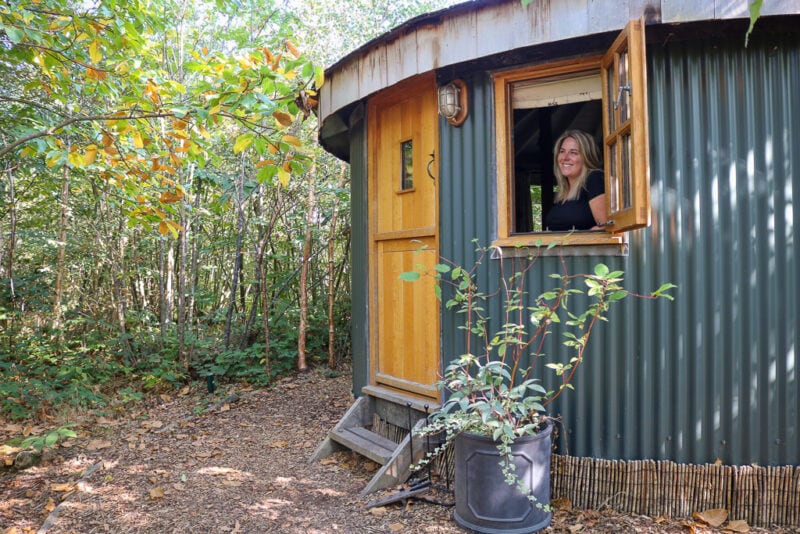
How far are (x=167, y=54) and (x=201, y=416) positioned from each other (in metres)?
5.00

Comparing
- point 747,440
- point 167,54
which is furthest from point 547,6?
point 167,54

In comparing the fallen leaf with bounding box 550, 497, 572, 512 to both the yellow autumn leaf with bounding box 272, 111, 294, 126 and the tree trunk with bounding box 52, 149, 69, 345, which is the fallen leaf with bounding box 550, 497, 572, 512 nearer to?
the yellow autumn leaf with bounding box 272, 111, 294, 126

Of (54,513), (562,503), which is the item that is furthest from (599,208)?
(54,513)

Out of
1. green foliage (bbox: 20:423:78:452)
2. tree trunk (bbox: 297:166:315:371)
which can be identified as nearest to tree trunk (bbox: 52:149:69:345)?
tree trunk (bbox: 297:166:315:371)

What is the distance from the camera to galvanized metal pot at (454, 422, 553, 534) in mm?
3049

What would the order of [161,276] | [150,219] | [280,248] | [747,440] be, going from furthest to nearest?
[280,248]
[161,276]
[150,219]
[747,440]

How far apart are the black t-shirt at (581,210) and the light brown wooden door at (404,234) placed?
852 mm

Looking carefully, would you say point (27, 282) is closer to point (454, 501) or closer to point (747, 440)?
point (454, 501)

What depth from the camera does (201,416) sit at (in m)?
6.17

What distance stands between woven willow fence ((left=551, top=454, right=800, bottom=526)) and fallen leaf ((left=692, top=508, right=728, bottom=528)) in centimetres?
3

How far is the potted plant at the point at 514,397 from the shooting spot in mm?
3037

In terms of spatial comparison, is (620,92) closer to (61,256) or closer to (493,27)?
(493,27)

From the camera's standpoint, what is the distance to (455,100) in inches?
150

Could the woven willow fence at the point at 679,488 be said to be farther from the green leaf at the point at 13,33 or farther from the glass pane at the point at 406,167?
the green leaf at the point at 13,33
